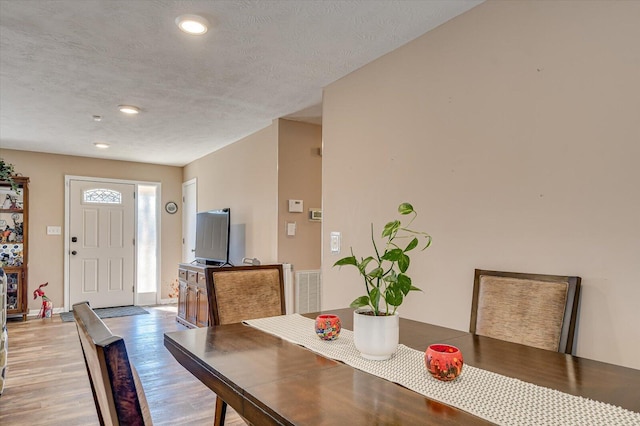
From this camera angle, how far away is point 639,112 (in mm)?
1527

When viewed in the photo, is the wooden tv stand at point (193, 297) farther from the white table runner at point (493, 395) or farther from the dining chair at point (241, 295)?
the white table runner at point (493, 395)

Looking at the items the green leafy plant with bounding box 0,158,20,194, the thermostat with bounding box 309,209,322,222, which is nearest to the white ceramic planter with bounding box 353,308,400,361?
the thermostat with bounding box 309,209,322,222

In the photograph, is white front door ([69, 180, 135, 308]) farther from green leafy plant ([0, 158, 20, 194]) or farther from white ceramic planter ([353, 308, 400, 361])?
white ceramic planter ([353, 308, 400, 361])

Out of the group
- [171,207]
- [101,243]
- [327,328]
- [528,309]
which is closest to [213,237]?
[171,207]

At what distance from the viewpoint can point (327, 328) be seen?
1.47 metres

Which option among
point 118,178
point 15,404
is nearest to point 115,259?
point 118,178

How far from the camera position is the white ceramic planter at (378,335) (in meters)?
1.23

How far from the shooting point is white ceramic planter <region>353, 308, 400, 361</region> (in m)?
1.23

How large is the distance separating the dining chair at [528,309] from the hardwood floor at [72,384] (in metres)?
1.67

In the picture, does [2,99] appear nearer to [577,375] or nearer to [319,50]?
[319,50]

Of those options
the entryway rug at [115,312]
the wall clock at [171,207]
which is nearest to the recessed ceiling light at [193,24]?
the entryway rug at [115,312]

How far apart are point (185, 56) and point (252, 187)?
215cm

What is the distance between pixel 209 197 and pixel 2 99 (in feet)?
9.10

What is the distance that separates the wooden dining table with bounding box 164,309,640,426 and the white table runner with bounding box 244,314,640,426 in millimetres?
35
